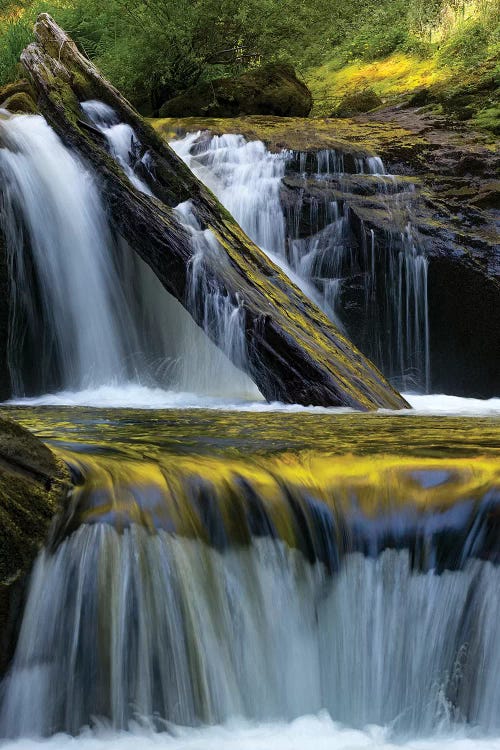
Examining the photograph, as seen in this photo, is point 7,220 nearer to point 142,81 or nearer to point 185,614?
point 185,614

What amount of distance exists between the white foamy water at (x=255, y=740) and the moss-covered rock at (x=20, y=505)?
382 mm

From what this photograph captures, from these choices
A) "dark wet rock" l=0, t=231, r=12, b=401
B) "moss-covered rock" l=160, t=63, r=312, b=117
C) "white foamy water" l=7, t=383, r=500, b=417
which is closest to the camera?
"white foamy water" l=7, t=383, r=500, b=417

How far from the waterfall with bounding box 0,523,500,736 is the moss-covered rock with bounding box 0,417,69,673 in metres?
0.07

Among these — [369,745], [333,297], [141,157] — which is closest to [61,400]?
[141,157]

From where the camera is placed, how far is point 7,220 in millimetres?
7566

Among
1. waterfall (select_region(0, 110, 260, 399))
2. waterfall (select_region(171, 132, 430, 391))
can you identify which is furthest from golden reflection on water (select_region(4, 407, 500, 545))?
waterfall (select_region(171, 132, 430, 391))

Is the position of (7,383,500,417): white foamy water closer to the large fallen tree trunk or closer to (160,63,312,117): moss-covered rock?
the large fallen tree trunk

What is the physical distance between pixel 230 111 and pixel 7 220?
620cm

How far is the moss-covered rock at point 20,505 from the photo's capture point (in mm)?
2625

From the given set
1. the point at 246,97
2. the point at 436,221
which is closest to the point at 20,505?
the point at 436,221

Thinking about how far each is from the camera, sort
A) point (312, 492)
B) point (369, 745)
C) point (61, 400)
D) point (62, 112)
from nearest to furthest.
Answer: point (369, 745) → point (312, 492) → point (61, 400) → point (62, 112)

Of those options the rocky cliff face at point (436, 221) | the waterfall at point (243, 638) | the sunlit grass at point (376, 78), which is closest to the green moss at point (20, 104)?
the rocky cliff face at point (436, 221)

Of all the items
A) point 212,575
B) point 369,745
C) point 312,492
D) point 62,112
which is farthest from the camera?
point 62,112

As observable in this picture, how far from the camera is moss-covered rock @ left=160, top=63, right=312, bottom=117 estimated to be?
41.2 feet
